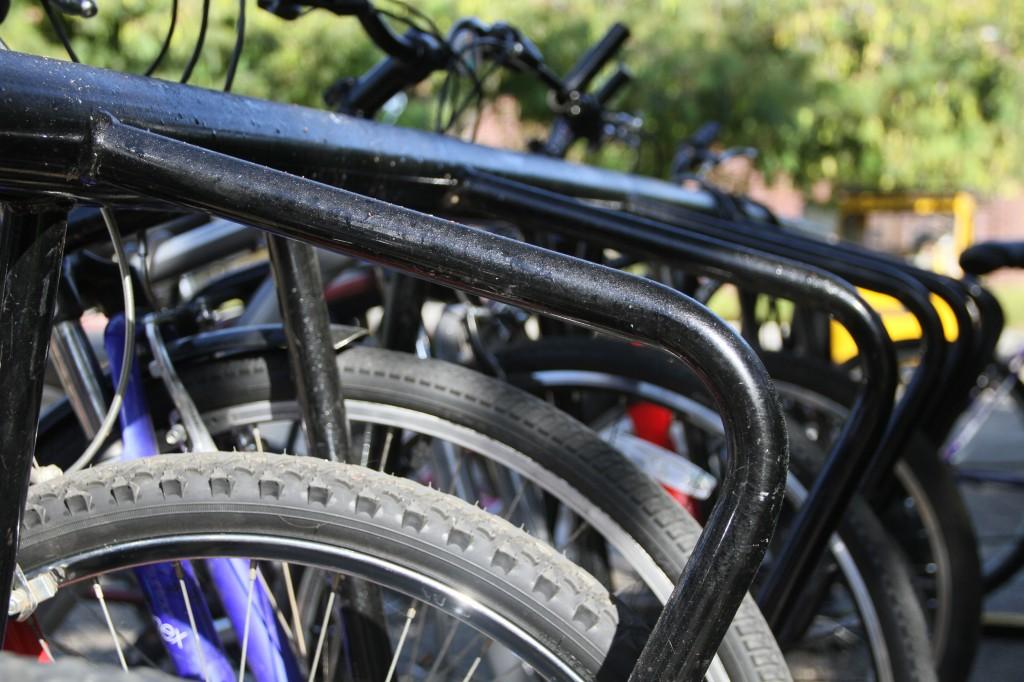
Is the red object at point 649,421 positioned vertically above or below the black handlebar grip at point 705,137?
below

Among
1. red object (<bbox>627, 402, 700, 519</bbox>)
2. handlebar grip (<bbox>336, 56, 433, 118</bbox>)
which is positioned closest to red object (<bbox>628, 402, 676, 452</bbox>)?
red object (<bbox>627, 402, 700, 519</bbox>)

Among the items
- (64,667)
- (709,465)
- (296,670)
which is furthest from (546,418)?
(709,465)

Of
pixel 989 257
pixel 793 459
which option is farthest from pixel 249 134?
pixel 989 257

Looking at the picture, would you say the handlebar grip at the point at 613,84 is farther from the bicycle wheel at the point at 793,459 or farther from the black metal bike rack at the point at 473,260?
the black metal bike rack at the point at 473,260

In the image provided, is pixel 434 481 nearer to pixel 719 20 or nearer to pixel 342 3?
pixel 342 3

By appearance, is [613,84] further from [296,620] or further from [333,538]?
[333,538]

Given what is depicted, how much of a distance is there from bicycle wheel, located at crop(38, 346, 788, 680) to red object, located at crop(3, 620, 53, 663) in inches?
13.6

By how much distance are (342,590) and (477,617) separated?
0.30 meters

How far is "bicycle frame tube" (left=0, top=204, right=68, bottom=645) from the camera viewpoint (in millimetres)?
1087

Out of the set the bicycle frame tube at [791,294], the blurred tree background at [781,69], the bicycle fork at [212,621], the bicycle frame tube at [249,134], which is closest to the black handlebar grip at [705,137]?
the bicycle frame tube at [249,134]

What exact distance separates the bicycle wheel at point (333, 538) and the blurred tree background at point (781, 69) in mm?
6600

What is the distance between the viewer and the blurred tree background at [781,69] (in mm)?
8531

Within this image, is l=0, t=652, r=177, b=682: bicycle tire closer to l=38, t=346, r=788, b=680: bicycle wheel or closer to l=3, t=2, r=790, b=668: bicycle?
l=3, t=2, r=790, b=668: bicycle

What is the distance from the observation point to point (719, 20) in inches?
416
